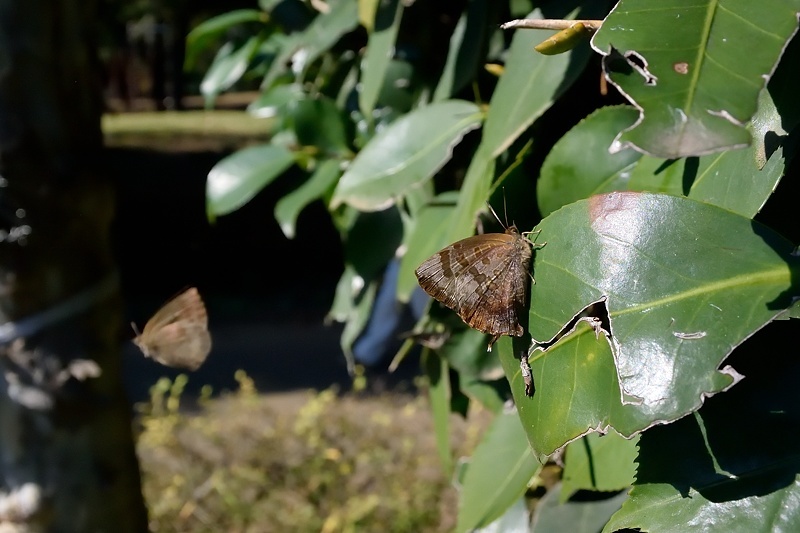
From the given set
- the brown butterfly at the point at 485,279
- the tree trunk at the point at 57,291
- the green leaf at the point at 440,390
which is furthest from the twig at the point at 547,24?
the tree trunk at the point at 57,291

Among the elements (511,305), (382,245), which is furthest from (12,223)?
(511,305)

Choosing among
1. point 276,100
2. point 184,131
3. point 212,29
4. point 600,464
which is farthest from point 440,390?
point 184,131

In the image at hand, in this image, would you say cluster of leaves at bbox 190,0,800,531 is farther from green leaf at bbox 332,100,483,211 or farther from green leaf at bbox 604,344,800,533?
green leaf at bbox 332,100,483,211

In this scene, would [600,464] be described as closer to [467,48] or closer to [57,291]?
[467,48]

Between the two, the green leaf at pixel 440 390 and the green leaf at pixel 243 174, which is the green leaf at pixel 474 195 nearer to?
the green leaf at pixel 440 390

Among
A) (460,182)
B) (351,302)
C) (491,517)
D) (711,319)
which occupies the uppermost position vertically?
(711,319)

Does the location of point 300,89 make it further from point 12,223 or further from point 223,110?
point 223,110
